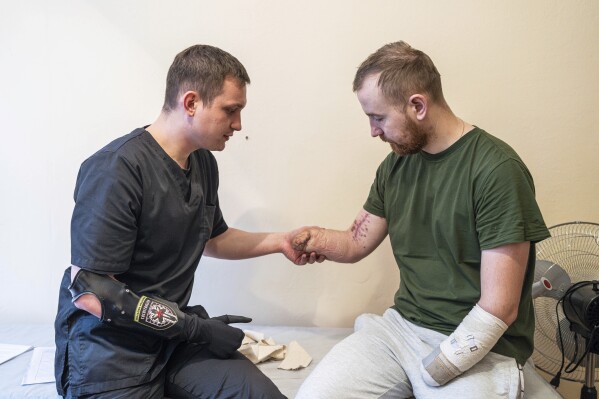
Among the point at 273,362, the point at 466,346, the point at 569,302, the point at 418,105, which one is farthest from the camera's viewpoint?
the point at 273,362

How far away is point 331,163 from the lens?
189cm

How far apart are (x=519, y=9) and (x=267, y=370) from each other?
158 centimetres

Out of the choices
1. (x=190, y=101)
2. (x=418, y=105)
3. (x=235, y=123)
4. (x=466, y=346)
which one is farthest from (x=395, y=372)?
(x=190, y=101)

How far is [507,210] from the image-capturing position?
4.03ft

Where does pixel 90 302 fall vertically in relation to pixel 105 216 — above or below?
below

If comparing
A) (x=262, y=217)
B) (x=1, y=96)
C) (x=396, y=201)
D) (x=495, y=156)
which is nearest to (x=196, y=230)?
(x=262, y=217)

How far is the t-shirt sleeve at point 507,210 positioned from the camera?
3.98ft

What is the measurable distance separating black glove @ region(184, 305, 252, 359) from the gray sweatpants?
25 cm

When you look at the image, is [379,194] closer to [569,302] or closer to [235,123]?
[235,123]

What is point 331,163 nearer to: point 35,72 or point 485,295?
point 485,295

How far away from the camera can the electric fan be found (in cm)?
150

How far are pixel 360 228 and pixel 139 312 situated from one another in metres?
0.78

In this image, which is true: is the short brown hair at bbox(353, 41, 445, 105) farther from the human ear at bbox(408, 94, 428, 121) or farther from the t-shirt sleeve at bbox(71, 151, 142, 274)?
the t-shirt sleeve at bbox(71, 151, 142, 274)

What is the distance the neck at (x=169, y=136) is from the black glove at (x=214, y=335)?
46 centimetres
